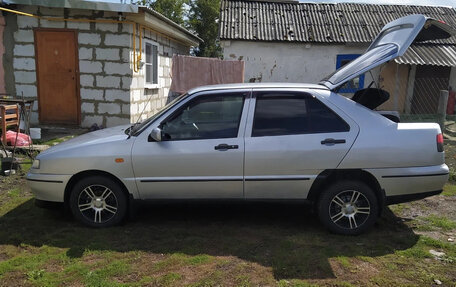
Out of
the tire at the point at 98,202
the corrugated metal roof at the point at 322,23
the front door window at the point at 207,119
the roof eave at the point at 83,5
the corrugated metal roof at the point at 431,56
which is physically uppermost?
the corrugated metal roof at the point at 322,23

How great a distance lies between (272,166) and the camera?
4082 millimetres

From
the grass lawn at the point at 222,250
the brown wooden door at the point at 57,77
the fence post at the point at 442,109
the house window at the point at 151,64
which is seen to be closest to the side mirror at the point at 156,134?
the grass lawn at the point at 222,250

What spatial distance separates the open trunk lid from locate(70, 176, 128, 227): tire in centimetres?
264

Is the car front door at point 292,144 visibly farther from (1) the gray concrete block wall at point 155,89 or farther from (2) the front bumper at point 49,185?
(1) the gray concrete block wall at point 155,89

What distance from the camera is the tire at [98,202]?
422 centimetres

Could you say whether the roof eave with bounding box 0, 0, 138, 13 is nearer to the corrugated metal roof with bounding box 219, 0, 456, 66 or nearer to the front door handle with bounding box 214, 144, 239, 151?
the front door handle with bounding box 214, 144, 239, 151


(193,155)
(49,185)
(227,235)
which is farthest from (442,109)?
(49,185)

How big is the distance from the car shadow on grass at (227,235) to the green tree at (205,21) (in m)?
31.7

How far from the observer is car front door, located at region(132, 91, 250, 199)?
13.5 ft

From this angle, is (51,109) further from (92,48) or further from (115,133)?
(115,133)

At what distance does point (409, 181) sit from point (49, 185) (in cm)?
384

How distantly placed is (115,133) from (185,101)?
0.98 m

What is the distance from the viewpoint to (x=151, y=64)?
1155 centimetres

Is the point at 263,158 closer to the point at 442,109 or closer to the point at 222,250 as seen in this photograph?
the point at 222,250
